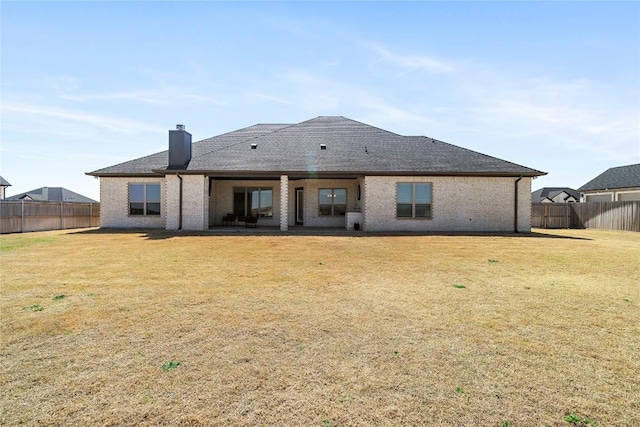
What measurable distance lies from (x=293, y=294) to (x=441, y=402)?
3.61 m

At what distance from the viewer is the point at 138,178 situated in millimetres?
20016

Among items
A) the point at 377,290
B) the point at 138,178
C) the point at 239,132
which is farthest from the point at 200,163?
the point at 377,290

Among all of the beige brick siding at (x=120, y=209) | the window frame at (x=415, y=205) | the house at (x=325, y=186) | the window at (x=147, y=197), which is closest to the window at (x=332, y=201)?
the house at (x=325, y=186)

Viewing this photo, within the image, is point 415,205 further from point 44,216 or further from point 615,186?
point 615,186

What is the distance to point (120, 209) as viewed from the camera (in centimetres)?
2014

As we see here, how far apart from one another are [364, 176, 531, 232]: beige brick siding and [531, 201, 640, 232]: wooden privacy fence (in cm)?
769

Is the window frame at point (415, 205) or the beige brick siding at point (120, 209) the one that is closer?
the window frame at point (415, 205)

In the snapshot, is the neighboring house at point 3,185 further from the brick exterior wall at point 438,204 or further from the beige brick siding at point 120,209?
the brick exterior wall at point 438,204

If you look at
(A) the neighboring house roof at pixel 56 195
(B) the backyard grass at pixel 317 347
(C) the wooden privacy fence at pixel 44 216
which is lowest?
(B) the backyard grass at pixel 317 347

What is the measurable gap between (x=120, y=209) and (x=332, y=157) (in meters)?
12.5

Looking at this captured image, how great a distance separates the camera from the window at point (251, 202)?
22.0 m

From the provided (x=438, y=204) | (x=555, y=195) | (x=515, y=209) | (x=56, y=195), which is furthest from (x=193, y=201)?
(x=555, y=195)

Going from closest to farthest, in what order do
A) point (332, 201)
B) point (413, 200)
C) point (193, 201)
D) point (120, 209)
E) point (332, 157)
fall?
point (193, 201) < point (413, 200) < point (332, 157) < point (120, 209) < point (332, 201)

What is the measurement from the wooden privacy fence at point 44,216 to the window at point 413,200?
783 inches
